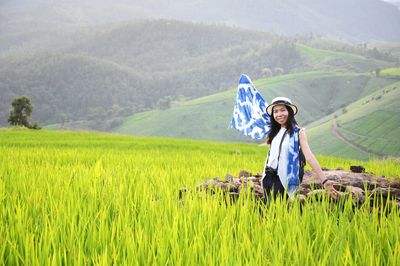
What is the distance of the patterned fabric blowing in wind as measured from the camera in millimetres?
7395

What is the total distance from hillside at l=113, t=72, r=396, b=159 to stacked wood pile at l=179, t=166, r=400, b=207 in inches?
4293

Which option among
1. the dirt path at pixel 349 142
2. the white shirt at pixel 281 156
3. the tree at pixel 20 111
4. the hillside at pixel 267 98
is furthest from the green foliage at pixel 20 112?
the hillside at pixel 267 98

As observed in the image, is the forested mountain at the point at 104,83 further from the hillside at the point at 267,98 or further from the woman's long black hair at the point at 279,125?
the woman's long black hair at the point at 279,125

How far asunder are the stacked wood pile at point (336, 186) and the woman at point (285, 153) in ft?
0.67

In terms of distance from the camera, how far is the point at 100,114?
464 feet

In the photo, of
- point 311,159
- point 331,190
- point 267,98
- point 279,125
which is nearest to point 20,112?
point 279,125


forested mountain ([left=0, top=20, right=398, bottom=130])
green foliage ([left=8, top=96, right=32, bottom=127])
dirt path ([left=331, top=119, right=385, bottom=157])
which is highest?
forested mountain ([left=0, top=20, right=398, bottom=130])

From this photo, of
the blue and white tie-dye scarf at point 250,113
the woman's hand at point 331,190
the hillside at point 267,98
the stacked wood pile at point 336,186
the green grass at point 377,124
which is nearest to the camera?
the woman's hand at point 331,190

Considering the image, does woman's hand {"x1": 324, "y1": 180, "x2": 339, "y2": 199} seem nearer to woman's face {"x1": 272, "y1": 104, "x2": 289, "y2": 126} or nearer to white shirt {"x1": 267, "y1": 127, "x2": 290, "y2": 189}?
white shirt {"x1": 267, "y1": 127, "x2": 290, "y2": 189}

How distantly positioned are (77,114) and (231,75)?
82.1 metres

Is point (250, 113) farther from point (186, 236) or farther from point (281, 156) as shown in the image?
point (186, 236)

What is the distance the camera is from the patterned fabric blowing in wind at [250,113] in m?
7.39

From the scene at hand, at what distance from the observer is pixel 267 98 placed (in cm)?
13962

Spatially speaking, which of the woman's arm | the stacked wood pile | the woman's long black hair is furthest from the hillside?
the woman's arm
